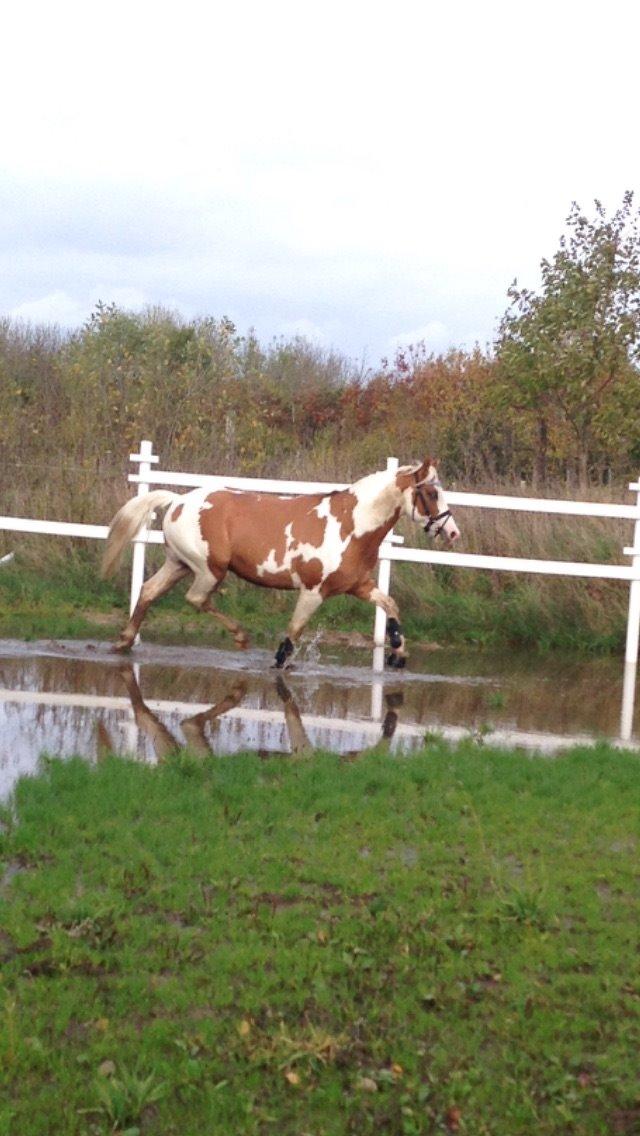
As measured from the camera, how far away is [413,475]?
12102 millimetres

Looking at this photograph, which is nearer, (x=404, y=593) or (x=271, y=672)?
(x=271, y=672)

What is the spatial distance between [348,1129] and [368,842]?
219 centimetres

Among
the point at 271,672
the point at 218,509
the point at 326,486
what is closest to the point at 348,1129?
the point at 271,672

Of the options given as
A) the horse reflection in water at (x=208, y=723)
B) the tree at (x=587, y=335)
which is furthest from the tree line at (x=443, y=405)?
the horse reflection in water at (x=208, y=723)

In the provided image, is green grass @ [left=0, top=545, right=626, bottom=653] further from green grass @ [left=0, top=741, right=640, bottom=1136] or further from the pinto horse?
green grass @ [left=0, top=741, right=640, bottom=1136]

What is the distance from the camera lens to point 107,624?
14.5m

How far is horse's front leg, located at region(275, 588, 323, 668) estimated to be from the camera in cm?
1183

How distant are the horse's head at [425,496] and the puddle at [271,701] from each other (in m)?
1.30

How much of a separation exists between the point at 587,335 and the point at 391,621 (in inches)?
593

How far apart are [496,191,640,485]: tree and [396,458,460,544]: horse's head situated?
13511mm

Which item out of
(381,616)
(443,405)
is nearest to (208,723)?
(381,616)

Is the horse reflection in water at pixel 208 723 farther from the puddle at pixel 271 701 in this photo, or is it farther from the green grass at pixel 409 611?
the green grass at pixel 409 611

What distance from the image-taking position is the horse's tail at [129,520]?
41.0ft

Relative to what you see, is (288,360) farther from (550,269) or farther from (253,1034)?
(253,1034)
